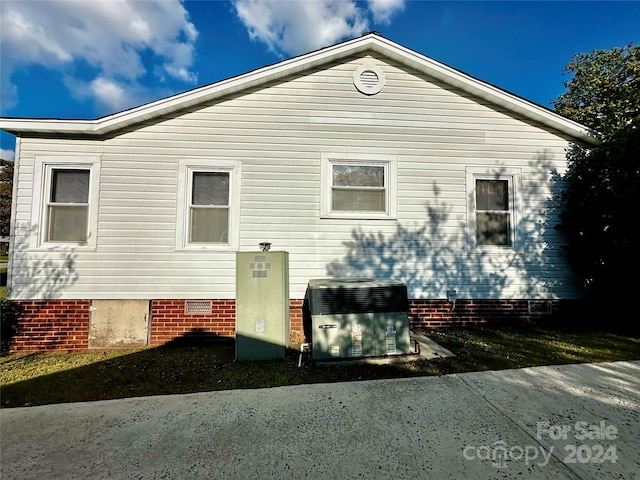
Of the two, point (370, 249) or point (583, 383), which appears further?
point (370, 249)

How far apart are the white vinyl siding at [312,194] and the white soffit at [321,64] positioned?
0.15 meters

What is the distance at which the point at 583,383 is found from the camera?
140 inches

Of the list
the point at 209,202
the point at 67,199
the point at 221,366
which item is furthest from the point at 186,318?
the point at 67,199

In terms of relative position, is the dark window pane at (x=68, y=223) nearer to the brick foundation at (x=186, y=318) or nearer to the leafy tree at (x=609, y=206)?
the brick foundation at (x=186, y=318)

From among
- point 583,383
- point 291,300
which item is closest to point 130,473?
point 291,300

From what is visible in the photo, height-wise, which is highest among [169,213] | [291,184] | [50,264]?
[291,184]

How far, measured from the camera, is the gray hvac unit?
4.24 metres

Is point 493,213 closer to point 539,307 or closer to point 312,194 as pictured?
point 539,307

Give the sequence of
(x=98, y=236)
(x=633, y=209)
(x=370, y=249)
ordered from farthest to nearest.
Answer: (x=370, y=249) → (x=98, y=236) → (x=633, y=209)

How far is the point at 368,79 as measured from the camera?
6168 mm

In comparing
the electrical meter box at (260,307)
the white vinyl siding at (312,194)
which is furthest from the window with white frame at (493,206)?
the electrical meter box at (260,307)

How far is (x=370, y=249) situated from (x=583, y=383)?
3524 mm

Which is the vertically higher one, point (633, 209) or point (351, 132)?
point (351, 132)

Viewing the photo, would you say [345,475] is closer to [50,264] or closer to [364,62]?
[50,264]
